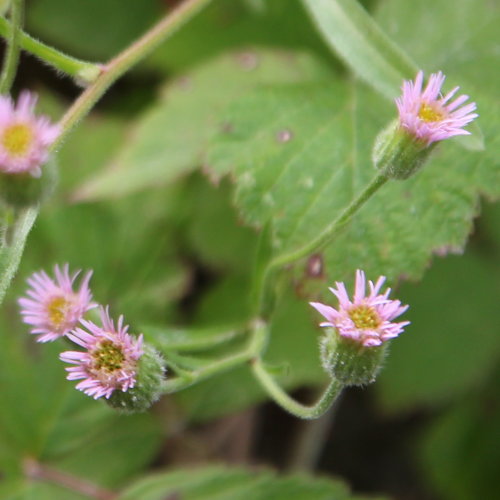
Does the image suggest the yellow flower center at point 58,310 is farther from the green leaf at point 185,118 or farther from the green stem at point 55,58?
the green leaf at point 185,118

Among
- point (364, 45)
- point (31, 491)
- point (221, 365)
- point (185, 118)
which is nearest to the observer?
point (221, 365)

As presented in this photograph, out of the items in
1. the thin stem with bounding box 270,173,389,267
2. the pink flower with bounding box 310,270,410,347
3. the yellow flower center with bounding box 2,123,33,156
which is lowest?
the pink flower with bounding box 310,270,410,347

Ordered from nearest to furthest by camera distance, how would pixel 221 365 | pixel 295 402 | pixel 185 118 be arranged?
pixel 295 402 < pixel 221 365 < pixel 185 118

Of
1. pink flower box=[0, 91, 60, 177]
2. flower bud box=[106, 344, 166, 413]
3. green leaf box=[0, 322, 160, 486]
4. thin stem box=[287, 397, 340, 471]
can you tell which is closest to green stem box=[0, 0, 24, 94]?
pink flower box=[0, 91, 60, 177]

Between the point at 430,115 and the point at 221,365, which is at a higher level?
the point at 430,115

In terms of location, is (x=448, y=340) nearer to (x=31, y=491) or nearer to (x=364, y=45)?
(x=364, y=45)

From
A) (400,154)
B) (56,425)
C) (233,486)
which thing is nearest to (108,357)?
(400,154)

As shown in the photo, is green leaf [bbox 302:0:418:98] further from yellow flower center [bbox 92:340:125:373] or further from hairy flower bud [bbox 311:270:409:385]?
yellow flower center [bbox 92:340:125:373]
